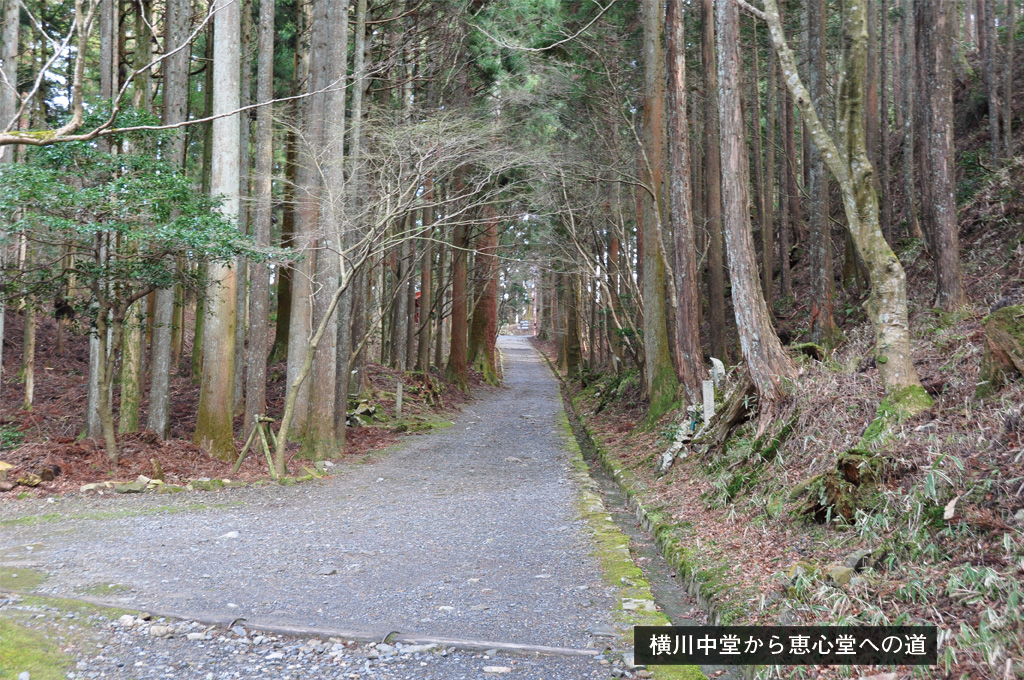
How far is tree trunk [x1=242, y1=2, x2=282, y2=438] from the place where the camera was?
10.4 metres

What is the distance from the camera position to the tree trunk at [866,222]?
18.7 feet

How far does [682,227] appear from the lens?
10.9m

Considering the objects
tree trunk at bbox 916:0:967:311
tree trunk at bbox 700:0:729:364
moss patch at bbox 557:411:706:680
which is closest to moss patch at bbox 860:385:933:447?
moss patch at bbox 557:411:706:680

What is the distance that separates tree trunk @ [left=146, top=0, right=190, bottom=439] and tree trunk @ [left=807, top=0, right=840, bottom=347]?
9875 mm

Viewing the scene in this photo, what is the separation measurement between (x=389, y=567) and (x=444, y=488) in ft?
11.6

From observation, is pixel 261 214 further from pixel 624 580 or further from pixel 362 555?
pixel 624 580

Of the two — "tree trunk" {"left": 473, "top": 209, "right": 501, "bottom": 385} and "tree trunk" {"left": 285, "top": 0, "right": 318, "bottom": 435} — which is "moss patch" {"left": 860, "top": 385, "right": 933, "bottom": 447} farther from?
"tree trunk" {"left": 473, "top": 209, "right": 501, "bottom": 385}

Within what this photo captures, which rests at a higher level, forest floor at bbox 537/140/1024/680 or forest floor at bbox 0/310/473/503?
forest floor at bbox 537/140/1024/680

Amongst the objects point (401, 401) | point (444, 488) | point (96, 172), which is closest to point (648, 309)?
point (444, 488)

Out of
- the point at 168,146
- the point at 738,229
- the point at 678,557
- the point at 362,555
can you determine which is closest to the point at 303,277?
the point at 168,146

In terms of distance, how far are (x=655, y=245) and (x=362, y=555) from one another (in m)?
8.28

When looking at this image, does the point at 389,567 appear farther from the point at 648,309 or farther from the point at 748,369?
the point at 648,309

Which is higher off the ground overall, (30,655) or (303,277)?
(303,277)

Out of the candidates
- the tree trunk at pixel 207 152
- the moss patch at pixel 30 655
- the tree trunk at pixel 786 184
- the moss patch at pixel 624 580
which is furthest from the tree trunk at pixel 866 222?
the tree trunk at pixel 786 184
